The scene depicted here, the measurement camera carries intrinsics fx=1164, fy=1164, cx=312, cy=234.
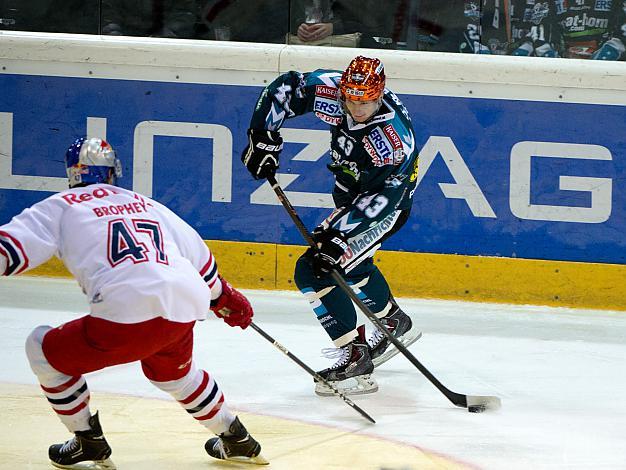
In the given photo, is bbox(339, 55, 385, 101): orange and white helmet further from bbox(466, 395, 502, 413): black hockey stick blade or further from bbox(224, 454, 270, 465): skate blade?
bbox(224, 454, 270, 465): skate blade

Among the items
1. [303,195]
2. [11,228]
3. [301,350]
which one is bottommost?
[301,350]

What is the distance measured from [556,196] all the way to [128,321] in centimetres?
354

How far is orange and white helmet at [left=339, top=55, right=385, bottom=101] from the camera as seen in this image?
426 cm

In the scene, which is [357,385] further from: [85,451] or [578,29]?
[578,29]

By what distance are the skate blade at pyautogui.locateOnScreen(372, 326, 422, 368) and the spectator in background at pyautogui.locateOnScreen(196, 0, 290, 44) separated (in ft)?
7.06

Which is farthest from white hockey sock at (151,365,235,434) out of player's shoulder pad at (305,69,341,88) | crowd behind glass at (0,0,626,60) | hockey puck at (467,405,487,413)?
crowd behind glass at (0,0,626,60)

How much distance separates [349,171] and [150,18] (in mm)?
A: 2415

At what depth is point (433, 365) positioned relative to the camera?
4.91 m

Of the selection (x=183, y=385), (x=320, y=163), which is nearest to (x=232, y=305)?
(x=183, y=385)

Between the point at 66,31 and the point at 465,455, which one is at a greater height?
the point at 66,31

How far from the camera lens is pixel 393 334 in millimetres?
4883

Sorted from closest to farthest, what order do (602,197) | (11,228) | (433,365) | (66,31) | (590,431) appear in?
(11,228) < (590,431) < (433,365) < (602,197) < (66,31)

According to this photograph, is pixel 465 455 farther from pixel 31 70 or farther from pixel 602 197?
pixel 31 70

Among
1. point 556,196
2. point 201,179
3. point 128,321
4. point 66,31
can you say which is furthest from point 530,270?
point 128,321
